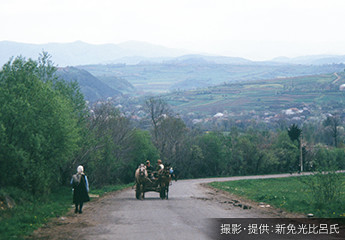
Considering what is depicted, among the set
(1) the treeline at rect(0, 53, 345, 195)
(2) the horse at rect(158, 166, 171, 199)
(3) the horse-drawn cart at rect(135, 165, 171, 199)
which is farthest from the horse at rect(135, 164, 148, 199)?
(1) the treeline at rect(0, 53, 345, 195)

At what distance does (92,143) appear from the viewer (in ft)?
125

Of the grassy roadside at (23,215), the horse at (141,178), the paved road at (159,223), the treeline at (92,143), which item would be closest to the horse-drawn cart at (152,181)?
the horse at (141,178)

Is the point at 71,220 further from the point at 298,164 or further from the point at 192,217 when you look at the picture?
the point at 298,164

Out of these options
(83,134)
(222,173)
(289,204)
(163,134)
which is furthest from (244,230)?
(222,173)

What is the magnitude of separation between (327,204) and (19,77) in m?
18.9

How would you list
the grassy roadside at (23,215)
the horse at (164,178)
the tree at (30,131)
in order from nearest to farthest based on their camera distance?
the grassy roadside at (23,215), the tree at (30,131), the horse at (164,178)

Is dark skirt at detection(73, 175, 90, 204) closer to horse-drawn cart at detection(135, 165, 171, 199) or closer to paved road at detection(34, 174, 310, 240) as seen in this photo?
paved road at detection(34, 174, 310, 240)

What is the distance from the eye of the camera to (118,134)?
6200 centimetres

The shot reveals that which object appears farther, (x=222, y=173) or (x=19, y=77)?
(x=222, y=173)

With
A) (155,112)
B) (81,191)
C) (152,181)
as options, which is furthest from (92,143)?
(155,112)

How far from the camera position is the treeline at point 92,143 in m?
25.2

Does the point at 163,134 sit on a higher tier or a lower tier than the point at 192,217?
lower

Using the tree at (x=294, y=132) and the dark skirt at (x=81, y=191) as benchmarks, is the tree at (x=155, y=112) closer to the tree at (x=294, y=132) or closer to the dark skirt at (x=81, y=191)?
the tree at (x=294, y=132)

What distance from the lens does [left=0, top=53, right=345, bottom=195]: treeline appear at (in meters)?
25.2
